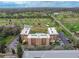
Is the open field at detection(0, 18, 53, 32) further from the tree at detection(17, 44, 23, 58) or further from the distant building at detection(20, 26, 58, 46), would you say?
the tree at detection(17, 44, 23, 58)

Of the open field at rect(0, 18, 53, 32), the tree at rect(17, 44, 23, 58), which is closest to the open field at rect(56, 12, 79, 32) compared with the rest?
the open field at rect(0, 18, 53, 32)

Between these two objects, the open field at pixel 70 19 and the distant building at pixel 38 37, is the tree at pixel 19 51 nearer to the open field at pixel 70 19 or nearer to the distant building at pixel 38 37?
the distant building at pixel 38 37

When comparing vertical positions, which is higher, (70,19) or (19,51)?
(70,19)

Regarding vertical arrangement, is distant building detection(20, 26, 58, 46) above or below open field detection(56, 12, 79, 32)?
below

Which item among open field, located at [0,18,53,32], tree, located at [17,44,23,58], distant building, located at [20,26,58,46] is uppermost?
open field, located at [0,18,53,32]

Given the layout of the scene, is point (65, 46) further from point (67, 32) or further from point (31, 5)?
point (31, 5)

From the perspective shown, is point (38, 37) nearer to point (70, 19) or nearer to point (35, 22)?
point (35, 22)

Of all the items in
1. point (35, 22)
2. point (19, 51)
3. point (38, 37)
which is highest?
point (35, 22)

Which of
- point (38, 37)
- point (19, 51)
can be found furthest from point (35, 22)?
point (19, 51)

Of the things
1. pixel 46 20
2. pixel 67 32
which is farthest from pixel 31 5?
pixel 67 32
